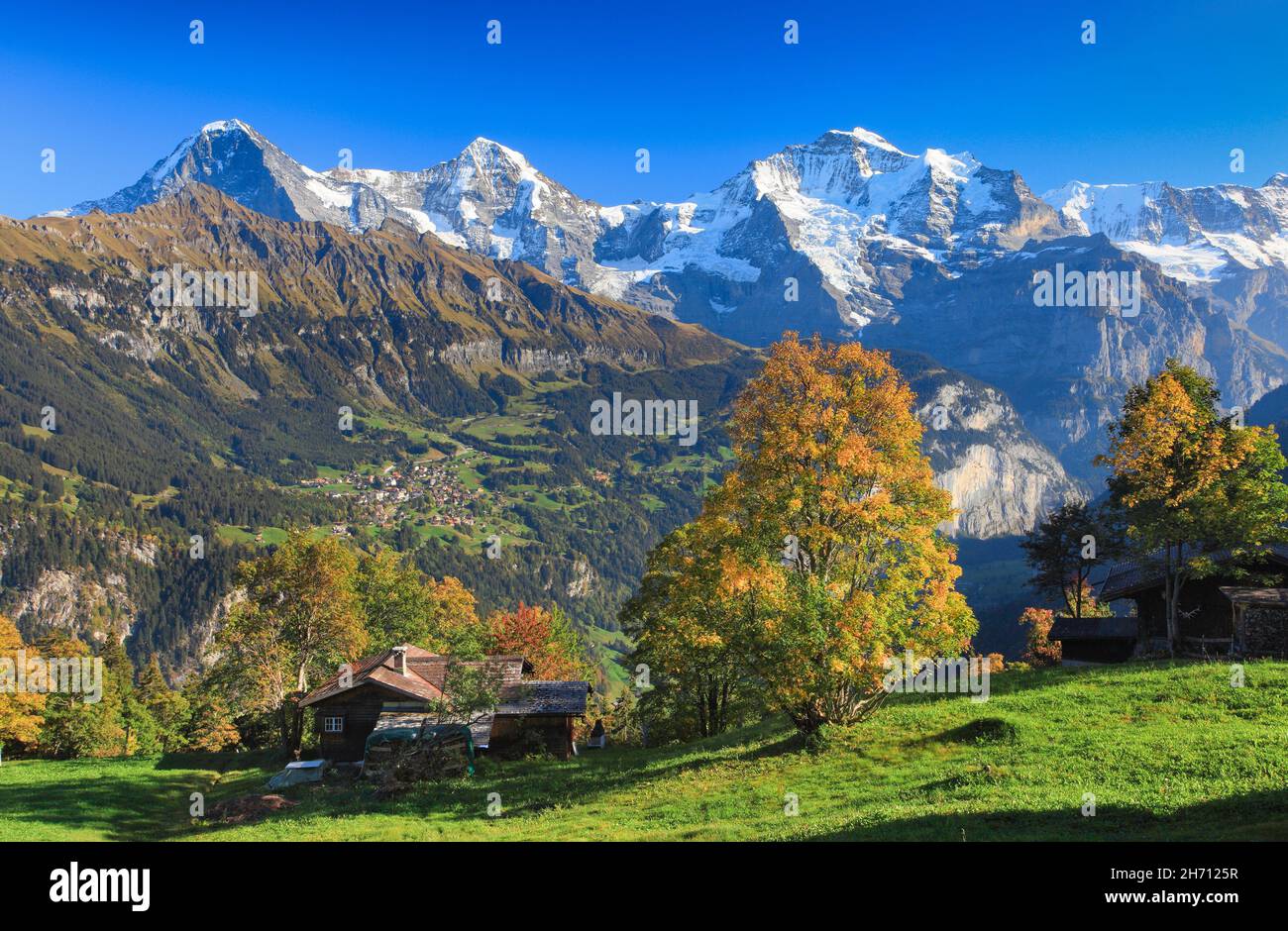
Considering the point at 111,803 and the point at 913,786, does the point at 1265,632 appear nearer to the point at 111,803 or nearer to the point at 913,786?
the point at 913,786

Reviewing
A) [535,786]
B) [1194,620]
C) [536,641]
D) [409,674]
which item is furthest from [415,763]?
[536,641]

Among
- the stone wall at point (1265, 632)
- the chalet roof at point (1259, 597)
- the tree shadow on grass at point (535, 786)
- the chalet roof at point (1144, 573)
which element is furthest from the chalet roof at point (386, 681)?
the stone wall at point (1265, 632)

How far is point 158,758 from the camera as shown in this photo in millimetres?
60219

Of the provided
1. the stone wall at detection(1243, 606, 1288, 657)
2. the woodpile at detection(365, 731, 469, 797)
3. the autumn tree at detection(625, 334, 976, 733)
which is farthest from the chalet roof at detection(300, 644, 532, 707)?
the stone wall at detection(1243, 606, 1288, 657)

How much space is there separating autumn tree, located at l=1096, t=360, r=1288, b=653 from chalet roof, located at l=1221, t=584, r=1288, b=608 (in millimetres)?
1652

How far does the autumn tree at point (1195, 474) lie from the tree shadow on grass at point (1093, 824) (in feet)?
81.6

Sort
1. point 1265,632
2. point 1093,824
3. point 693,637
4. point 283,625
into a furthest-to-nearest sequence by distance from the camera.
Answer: point 283,625 → point 1265,632 → point 693,637 → point 1093,824

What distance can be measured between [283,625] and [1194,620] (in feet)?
204

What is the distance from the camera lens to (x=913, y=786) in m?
25.5

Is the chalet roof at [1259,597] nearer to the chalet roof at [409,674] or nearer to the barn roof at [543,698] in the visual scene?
the barn roof at [543,698]

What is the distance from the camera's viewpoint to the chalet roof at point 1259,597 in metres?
41.2
